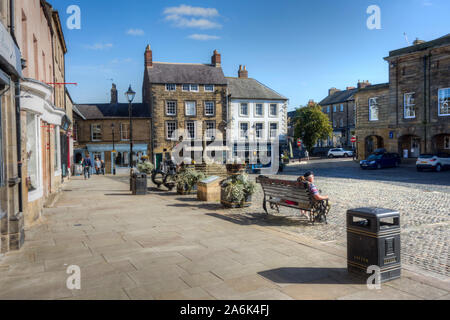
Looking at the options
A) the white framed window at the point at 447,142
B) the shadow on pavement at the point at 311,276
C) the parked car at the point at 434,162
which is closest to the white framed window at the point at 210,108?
the parked car at the point at 434,162

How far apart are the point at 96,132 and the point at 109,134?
1389 millimetres

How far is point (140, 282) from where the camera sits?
4.78m

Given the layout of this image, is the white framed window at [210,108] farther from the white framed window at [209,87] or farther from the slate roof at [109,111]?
the slate roof at [109,111]

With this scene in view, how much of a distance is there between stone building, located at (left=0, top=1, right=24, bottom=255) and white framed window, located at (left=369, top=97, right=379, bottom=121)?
35.2 m

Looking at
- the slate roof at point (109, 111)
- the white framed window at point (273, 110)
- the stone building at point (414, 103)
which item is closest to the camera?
the stone building at point (414, 103)

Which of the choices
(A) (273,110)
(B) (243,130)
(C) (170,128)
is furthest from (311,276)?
(A) (273,110)

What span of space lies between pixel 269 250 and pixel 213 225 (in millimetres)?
2369

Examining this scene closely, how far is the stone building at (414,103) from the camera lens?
3027 cm

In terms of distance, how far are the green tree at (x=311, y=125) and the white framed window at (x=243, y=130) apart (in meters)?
8.09

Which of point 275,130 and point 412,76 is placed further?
point 275,130

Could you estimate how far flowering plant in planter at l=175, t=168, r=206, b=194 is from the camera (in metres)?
14.2
